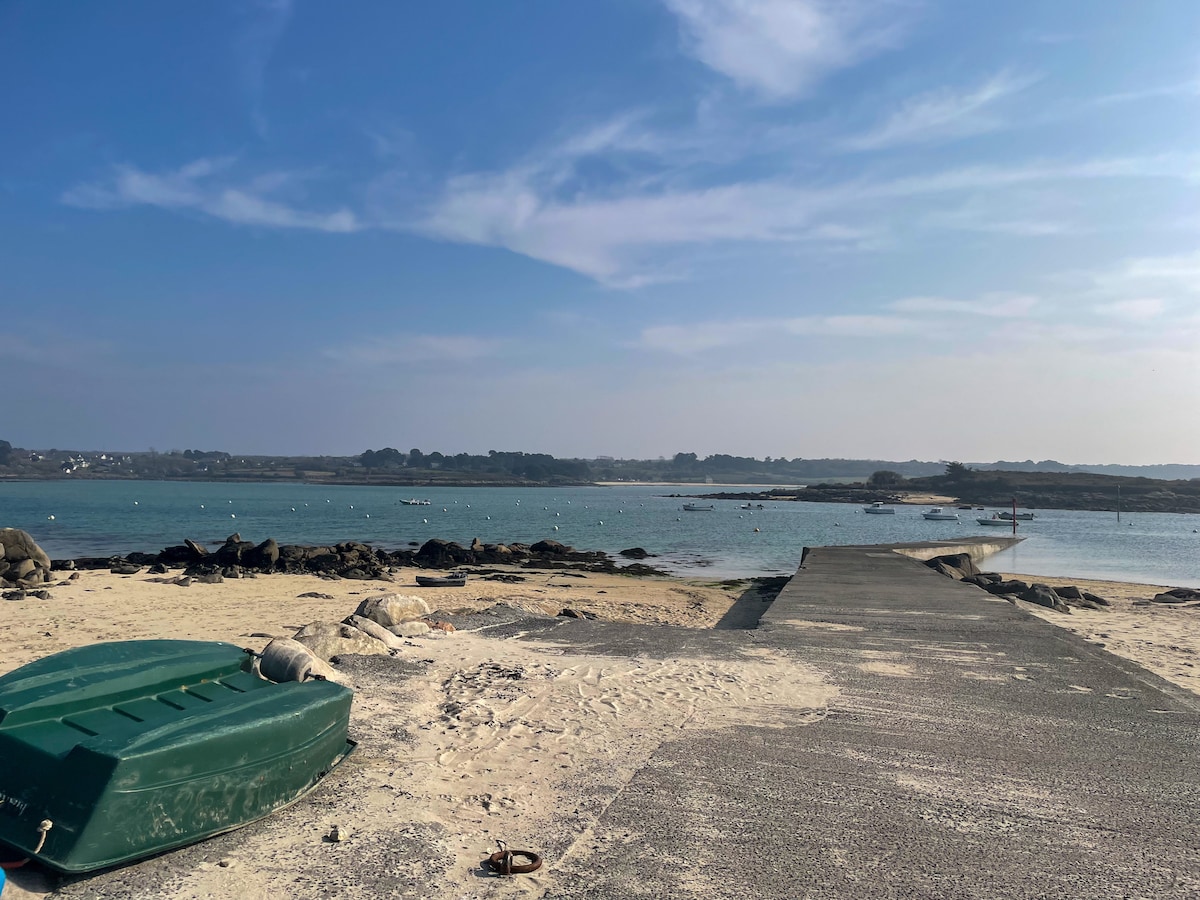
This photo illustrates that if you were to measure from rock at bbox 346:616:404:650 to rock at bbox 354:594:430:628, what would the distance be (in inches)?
23.5

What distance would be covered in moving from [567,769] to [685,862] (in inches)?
56.1

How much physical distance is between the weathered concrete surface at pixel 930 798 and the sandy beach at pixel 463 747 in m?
0.34

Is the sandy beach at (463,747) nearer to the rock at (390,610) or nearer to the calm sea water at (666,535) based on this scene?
the rock at (390,610)

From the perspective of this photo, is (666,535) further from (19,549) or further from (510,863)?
(510,863)

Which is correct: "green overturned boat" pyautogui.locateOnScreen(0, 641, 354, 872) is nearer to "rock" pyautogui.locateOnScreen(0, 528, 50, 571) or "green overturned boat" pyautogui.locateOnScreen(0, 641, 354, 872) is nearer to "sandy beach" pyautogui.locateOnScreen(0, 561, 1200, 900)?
"sandy beach" pyautogui.locateOnScreen(0, 561, 1200, 900)

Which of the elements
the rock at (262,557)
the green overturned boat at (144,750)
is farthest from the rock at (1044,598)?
the rock at (262,557)

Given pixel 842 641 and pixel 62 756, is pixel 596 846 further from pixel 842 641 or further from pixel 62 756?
pixel 842 641

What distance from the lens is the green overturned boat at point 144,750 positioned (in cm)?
354

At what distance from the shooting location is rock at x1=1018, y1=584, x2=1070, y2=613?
1738 centimetres

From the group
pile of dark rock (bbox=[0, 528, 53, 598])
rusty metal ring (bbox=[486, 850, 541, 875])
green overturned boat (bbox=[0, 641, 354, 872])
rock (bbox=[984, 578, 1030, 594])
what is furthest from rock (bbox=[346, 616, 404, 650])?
rock (bbox=[984, 578, 1030, 594])

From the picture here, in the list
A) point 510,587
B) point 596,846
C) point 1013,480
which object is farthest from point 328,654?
point 1013,480

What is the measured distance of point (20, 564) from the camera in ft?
63.1

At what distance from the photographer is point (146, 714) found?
424 centimetres

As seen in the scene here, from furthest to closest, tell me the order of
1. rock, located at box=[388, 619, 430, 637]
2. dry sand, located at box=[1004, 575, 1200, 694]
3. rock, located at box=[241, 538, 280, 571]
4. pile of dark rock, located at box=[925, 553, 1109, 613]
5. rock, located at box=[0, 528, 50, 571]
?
rock, located at box=[241, 538, 280, 571], rock, located at box=[0, 528, 50, 571], pile of dark rock, located at box=[925, 553, 1109, 613], dry sand, located at box=[1004, 575, 1200, 694], rock, located at box=[388, 619, 430, 637]
